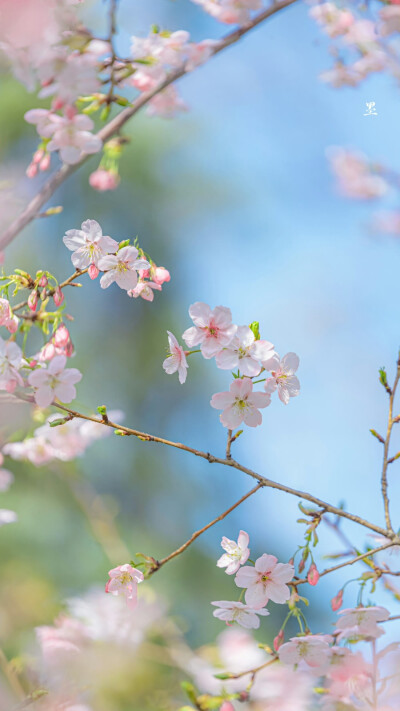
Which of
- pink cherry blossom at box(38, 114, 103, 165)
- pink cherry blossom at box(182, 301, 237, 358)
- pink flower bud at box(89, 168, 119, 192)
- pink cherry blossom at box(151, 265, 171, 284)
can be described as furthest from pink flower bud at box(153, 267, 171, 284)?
pink flower bud at box(89, 168, 119, 192)

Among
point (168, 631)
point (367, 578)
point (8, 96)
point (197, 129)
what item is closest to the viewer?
point (367, 578)

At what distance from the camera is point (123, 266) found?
0.64 metres

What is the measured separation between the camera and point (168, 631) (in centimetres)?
119

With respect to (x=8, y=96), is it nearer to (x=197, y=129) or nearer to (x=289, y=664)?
(x=197, y=129)

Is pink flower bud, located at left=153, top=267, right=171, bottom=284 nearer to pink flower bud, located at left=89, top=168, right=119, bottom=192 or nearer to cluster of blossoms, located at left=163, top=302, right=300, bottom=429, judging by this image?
cluster of blossoms, located at left=163, top=302, right=300, bottom=429

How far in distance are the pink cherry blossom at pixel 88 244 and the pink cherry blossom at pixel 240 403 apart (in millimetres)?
192

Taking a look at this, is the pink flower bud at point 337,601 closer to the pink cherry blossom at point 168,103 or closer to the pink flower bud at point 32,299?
the pink flower bud at point 32,299

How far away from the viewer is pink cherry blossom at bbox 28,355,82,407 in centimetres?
56

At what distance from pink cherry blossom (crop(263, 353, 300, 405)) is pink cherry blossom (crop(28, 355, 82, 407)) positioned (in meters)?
0.19

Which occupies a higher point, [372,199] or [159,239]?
[159,239]

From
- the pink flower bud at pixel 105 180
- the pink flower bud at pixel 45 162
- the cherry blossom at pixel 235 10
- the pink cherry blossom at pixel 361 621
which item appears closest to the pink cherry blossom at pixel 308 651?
the pink cherry blossom at pixel 361 621

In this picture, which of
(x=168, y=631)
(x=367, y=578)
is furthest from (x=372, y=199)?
(x=367, y=578)

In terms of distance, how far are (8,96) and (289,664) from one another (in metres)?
5.18

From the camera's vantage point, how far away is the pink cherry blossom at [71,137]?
0.82 metres
